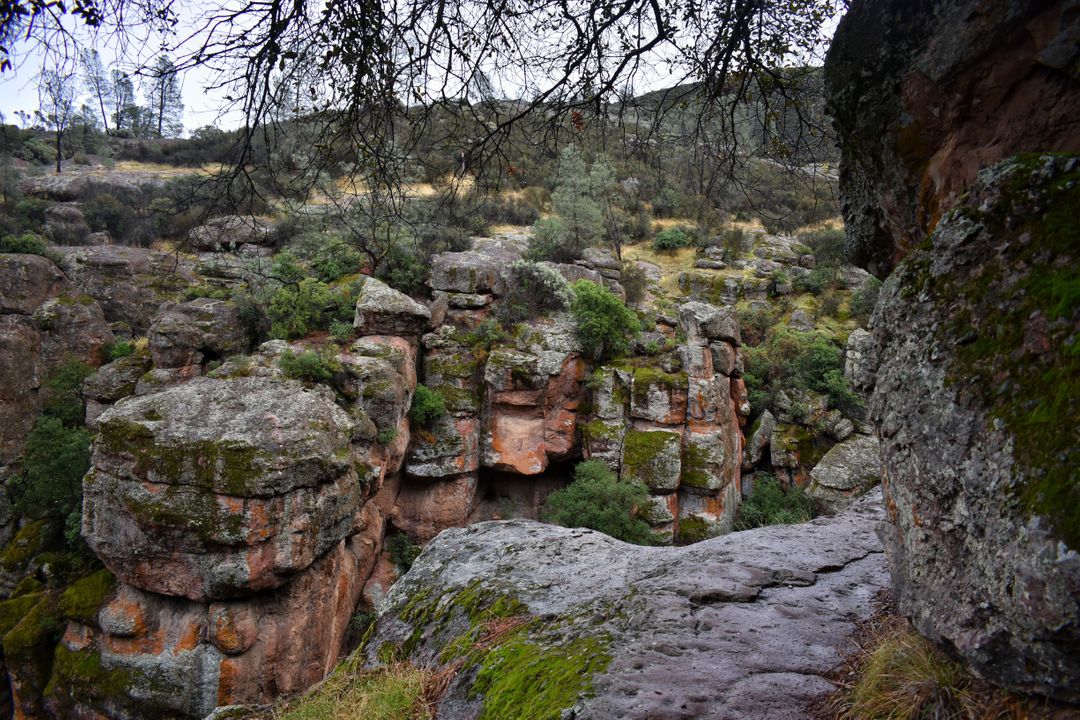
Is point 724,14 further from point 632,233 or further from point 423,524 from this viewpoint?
point 632,233

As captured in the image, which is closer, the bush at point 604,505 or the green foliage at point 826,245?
the bush at point 604,505

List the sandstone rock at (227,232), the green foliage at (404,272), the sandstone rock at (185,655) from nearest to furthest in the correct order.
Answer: the sandstone rock at (227,232) < the sandstone rock at (185,655) < the green foliage at (404,272)

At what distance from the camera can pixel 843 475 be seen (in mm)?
14773

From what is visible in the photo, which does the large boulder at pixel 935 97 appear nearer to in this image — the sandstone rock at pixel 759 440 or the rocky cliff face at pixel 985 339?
the rocky cliff face at pixel 985 339

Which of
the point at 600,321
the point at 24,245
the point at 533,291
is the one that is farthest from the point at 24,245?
the point at 600,321

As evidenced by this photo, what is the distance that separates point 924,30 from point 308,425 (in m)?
10.2

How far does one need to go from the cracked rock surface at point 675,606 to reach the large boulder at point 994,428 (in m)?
0.58

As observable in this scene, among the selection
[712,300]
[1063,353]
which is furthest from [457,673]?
[712,300]

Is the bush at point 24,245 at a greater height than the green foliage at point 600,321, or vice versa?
the bush at point 24,245

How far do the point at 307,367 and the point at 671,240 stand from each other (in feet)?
58.7

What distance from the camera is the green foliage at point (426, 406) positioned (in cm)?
1420

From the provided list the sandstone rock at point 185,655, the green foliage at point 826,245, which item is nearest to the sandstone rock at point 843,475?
the green foliage at point 826,245

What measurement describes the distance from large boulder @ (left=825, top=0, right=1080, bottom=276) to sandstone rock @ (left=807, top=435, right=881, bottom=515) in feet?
44.4

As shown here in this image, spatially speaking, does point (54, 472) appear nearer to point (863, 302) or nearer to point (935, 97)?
point (935, 97)
